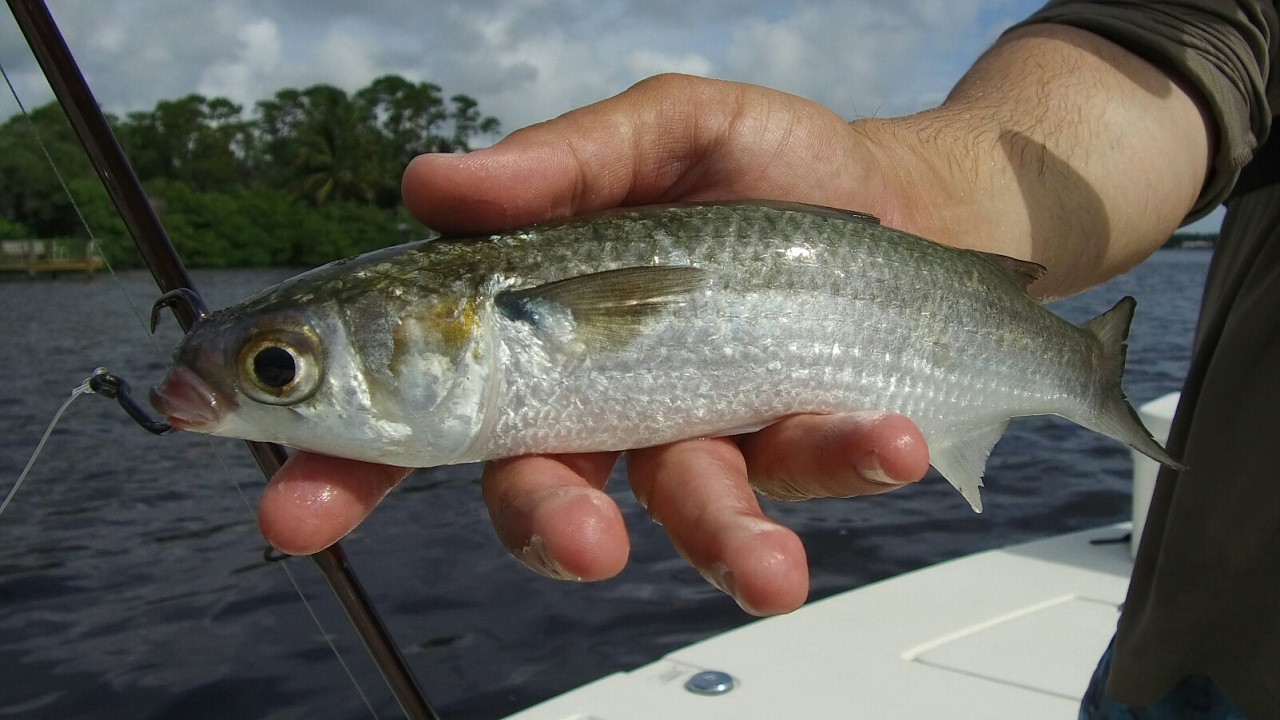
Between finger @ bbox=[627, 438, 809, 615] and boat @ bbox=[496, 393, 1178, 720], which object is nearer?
finger @ bbox=[627, 438, 809, 615]

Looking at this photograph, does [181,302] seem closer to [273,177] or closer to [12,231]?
[12,231]

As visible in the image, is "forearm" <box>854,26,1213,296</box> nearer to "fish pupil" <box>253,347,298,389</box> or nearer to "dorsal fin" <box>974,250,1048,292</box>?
"dorsal fin" <box>974,250,1048,292</box>

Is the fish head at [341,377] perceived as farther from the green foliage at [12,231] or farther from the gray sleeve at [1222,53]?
the green foliage at [12,231]

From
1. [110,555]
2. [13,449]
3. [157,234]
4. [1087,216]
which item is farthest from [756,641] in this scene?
[13,449]

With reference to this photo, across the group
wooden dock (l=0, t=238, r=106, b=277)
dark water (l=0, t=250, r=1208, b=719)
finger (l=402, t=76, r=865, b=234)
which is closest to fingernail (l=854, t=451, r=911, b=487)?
finger (l=402, t=76, r=865, b=234)

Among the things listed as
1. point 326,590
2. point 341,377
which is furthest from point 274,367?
point 326,590

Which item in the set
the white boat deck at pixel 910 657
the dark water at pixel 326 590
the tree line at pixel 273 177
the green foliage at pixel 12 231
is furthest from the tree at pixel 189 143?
the white boat deck at pixel 910 657

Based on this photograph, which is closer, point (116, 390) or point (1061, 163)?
point (116, 390)
